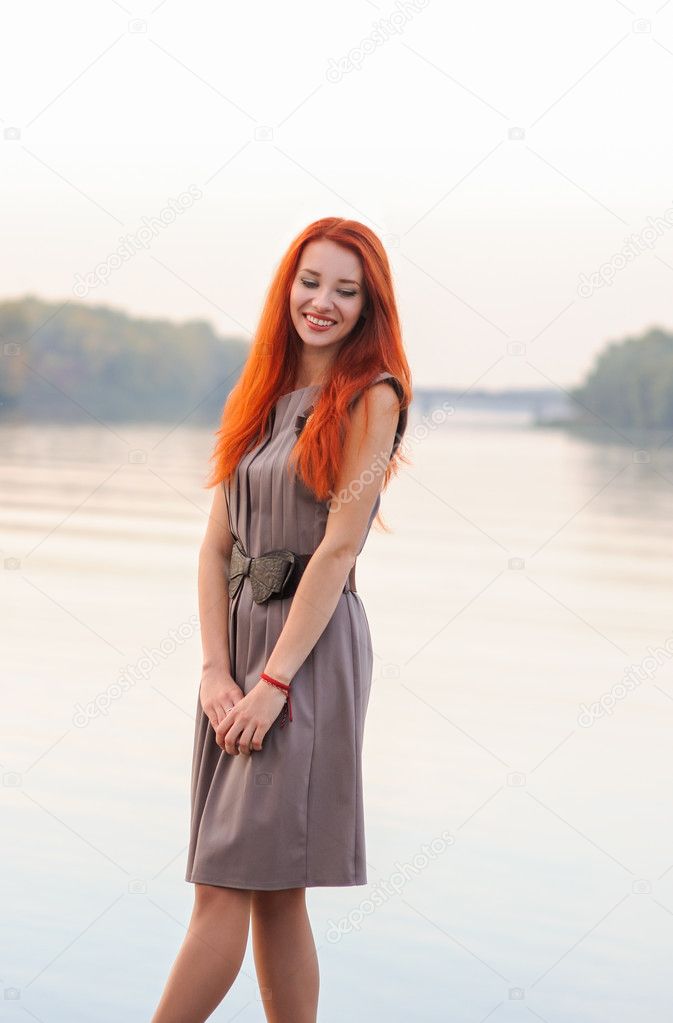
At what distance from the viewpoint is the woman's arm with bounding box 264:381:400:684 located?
1680 mm

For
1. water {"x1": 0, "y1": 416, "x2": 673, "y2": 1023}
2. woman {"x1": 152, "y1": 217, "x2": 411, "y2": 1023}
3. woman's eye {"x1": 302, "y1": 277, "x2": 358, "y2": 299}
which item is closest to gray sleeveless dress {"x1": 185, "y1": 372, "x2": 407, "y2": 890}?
woman {"x1": 152, "y1": 217, "x2": 411, "y2": 1023}

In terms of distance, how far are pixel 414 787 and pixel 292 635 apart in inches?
62.8

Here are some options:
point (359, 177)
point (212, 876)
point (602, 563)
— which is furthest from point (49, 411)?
point (212, 876)

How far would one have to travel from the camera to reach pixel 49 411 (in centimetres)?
2078

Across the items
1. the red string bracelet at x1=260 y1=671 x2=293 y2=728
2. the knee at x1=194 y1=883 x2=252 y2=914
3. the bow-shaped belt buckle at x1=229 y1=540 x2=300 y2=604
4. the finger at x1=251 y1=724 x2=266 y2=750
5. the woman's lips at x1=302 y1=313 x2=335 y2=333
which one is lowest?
the knee at x1=194 y1=883 x2=252 y2=914

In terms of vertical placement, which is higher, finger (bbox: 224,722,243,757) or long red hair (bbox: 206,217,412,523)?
long red hair (bbox: 206,217,412,523)

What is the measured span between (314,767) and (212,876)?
0.18 meters

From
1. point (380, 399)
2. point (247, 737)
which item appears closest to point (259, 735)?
point (247, 737)

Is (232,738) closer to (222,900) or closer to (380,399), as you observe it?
(222,900)

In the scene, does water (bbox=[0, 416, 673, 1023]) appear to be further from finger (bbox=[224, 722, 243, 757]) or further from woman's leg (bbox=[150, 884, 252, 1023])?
finger (bbox=[224, 722, 243, 757])

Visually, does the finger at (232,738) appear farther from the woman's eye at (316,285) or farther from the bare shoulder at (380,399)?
the woman's eye at (316,285)

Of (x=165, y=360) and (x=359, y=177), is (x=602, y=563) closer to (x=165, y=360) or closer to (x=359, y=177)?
(x=359, y=177)

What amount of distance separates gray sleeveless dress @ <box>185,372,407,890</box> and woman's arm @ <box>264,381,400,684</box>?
0.13 feet

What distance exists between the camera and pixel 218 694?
1730mm
